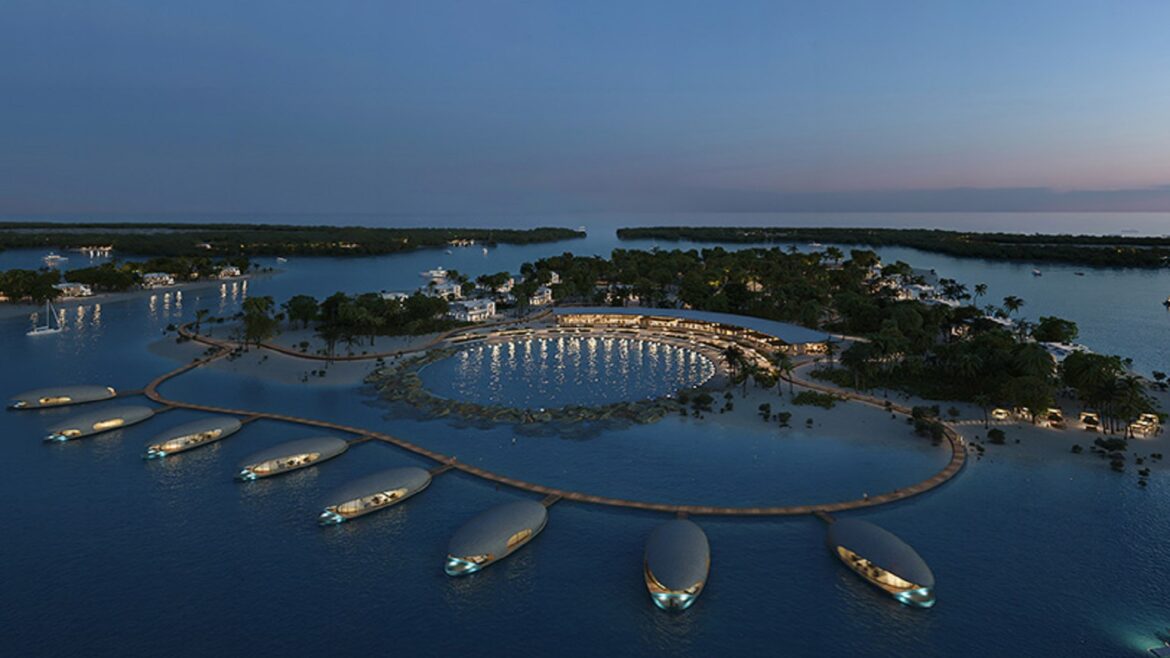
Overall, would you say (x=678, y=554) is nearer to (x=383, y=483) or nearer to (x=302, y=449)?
(x=383, y=483)

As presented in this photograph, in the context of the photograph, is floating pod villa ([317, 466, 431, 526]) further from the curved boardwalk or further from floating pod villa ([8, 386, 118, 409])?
floating pod villa ([8, 386, 118, 409])

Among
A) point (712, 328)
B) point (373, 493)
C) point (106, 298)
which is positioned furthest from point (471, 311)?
point (106, 298)

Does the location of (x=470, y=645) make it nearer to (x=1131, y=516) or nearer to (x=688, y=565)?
(x=688, y=565)

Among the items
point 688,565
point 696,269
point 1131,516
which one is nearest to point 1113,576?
point 1131,516

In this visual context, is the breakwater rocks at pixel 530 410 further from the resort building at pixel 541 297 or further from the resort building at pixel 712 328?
the resort building at pixel 541 297

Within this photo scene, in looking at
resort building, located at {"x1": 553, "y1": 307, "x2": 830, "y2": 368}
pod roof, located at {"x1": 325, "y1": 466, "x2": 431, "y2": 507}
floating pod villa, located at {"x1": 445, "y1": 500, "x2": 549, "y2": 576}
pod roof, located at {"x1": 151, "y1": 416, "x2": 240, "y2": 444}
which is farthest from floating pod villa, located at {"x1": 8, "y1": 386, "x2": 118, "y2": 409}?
resort building, located at {"x1": 553, "y1": 307, "x2": 830, "y2": 368}

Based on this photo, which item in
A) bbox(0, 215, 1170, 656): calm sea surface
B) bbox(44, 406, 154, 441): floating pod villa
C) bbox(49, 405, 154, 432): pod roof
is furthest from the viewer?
bbox(49, 405, 154, 432): pod roof
